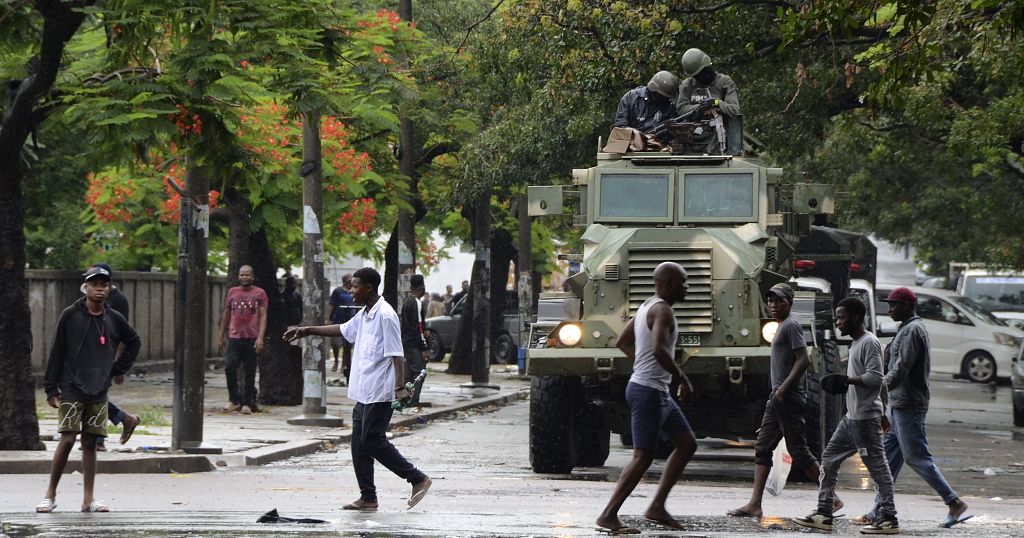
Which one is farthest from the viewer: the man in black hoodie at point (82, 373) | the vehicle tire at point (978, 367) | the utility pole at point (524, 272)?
the vehicle tire at point (978, 367)

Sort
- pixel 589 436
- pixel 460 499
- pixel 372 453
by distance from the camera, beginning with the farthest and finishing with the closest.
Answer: pixel 589 436, pixel 460 499, pixel 372 453

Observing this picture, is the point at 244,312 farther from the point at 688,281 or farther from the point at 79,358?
the point at 79,358

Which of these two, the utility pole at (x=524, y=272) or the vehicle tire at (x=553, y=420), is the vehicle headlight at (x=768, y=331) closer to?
the vehicle tire at (x=553, y=420)

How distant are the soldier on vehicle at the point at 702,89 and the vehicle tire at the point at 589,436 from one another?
3289 mm

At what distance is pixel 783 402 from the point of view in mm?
10703

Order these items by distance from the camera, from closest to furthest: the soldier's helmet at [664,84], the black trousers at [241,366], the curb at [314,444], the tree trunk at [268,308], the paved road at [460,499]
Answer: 1. the paved road at [460,499]
2. the curb at [314,444]
3. the soldier's helmet at [664,84]
4. the black trousers at [241,366]
5. the tree trunk at [268,308]

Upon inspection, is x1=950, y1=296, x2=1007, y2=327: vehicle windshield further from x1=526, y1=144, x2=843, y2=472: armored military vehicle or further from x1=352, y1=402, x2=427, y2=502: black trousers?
x1=352, y1=402, x2=427, y2=502: black trousers

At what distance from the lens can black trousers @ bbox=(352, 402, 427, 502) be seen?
1086 cm

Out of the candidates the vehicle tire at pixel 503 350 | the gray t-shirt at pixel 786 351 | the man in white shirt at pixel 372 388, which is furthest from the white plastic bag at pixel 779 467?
the vehicle tire at pixel 503 350

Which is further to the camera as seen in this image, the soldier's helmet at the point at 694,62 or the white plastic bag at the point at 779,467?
the soldier's helmet at the point at 694,62

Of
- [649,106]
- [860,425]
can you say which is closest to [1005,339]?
[649,106]

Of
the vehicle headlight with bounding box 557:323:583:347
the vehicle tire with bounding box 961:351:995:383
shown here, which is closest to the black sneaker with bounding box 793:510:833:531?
the vehicle headlight with bounding box 557:323:583:347

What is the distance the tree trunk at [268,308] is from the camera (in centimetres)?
2175

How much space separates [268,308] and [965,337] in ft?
58.9
